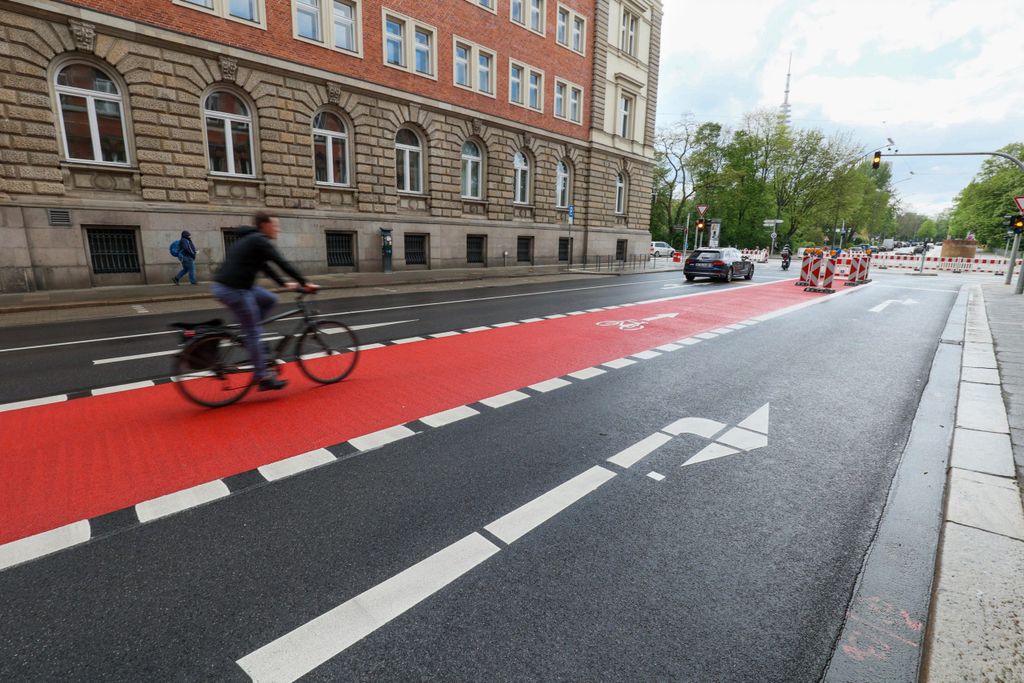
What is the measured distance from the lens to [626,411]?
5492 mm

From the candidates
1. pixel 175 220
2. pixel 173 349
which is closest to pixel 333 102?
pixel 175 220

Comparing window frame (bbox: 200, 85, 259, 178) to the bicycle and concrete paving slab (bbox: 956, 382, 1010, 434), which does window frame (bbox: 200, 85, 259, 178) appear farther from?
concrete paving slab (bbox: 956, 382, 1010, 434)

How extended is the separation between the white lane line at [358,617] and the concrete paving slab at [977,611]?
7.01 ft

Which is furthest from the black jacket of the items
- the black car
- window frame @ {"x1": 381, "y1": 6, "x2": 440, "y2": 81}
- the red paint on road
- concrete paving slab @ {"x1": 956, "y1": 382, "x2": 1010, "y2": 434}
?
the black car

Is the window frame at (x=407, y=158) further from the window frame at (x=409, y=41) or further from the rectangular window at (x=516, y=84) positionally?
the rectangular window at (x=516, y=84)

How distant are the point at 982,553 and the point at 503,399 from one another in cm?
401

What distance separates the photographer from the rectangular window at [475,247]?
26.2 metres

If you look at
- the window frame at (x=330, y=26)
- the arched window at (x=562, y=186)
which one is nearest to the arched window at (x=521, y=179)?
the arched window at (x=562, y=186)

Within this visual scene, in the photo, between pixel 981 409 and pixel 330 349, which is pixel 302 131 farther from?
pixel 981 409

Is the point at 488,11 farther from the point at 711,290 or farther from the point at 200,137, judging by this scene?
the point at 711,290

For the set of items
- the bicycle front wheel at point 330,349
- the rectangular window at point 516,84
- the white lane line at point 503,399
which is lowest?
the white lane line at point 503,399

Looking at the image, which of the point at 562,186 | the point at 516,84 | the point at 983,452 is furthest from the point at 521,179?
the point at 983,452

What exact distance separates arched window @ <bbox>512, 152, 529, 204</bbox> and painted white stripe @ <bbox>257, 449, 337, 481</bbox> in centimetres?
2558

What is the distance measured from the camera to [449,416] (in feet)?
17.2
